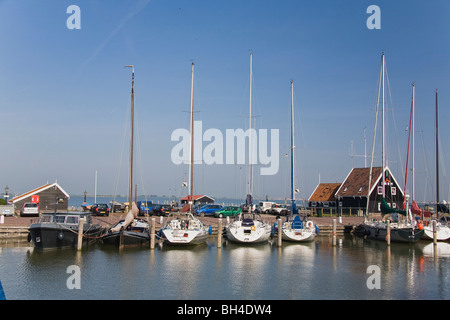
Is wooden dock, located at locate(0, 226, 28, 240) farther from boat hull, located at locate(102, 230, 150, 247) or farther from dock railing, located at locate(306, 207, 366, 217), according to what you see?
dock railing, located at locate(306, 207, 366, 217)

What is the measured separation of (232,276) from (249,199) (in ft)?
62.7

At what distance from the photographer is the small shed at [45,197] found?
191 ft

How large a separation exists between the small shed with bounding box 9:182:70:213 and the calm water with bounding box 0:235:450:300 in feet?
87.8

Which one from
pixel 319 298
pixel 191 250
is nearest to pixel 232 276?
pixel 319 298

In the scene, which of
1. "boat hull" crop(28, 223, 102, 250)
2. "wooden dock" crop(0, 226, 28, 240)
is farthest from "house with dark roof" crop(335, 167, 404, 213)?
"wooden dock" crop(0, 226, 28, 240)

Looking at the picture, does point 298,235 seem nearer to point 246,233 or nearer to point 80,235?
point 246,233

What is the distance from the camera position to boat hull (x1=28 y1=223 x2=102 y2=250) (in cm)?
3004

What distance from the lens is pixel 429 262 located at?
29.2m

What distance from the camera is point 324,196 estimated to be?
6869 centimetres

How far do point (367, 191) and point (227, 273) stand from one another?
134 ft

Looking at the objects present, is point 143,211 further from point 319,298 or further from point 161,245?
point 319,298
